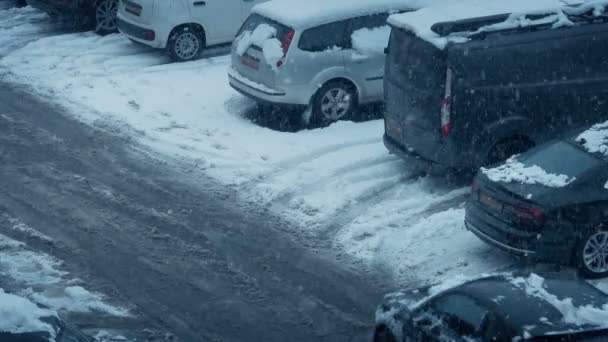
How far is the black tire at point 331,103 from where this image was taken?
48.8 feet

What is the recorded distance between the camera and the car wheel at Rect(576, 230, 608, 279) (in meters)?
10.2

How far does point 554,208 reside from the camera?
10.1 meters

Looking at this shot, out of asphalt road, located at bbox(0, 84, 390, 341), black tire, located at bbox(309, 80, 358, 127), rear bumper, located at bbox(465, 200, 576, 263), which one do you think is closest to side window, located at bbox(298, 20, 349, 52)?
black tire, located at bbox(309, 80, 358, 127)

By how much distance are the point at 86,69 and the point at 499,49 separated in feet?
26.0

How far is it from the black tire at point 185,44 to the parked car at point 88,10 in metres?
2.34

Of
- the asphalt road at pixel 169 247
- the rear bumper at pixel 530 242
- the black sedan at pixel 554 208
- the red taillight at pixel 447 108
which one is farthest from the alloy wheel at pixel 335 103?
the rear bumper at pixel 530 242

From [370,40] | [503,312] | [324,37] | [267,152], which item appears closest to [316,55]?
[324,37]

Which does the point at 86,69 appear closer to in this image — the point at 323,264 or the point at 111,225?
the point at 111,225

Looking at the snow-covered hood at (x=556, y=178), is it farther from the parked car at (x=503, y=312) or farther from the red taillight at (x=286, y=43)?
the red taillight at (x=286, y=43)

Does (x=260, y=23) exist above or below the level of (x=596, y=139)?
above

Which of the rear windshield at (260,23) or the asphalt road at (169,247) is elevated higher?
the rear windshield at (260,23)

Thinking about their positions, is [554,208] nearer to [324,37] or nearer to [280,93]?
[280,93]

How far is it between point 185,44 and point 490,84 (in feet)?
24.2

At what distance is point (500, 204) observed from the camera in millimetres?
10445
